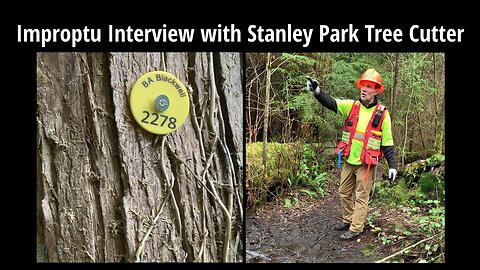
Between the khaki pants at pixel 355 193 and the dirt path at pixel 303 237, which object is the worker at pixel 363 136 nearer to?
the khaki pants at pixel 355 193

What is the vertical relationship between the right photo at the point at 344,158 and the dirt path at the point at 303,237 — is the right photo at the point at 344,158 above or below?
above

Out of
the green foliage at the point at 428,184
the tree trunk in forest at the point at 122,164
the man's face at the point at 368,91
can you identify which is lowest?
the green foliage at the point at 428,184

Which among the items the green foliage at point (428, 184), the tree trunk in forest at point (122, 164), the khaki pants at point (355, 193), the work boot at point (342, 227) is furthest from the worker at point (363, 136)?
the tree trunk in forest at point (122, 164)

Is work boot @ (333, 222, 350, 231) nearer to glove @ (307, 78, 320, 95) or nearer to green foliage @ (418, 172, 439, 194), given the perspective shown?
green foliage @ (418, 172, 439, 194)

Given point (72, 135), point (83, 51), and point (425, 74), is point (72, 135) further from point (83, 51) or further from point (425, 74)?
point (425, 74)

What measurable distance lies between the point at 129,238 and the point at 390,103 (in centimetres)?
343

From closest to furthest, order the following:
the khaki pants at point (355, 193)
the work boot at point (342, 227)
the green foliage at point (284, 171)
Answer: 1. the khaki pants at point (355, 193)
2. the work boot at point (342, 227)
3. the green foliage at point (284, 171)

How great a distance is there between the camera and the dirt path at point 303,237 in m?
2.21

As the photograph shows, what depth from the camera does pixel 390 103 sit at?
381 centimetres

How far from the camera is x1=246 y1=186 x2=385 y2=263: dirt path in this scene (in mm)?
2207

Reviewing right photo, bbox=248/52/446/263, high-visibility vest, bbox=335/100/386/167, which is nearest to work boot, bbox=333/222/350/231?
right photo, bbox=248/52/446/263

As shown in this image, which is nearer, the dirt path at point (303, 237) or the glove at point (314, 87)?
the dirt path at point (303, 237)

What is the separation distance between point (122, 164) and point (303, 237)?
1793 mm

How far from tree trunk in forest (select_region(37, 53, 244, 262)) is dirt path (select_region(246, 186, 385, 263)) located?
91 cm
